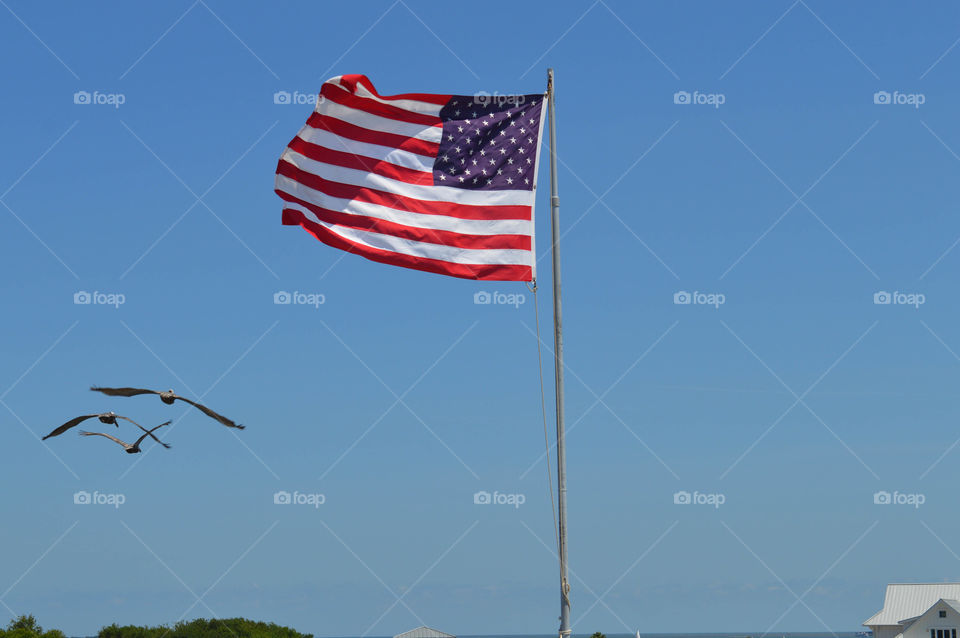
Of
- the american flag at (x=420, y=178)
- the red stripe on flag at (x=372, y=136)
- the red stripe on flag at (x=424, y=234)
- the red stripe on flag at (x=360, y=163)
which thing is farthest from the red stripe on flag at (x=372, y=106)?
the red stripe on flag at (x=424, y=234)

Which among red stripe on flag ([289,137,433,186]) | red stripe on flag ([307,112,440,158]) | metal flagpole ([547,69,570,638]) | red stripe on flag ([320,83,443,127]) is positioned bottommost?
metal flagpole ([547,69,570,638])

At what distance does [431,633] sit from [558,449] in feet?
233

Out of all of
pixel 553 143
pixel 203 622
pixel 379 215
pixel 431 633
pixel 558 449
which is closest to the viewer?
pixel 558 449

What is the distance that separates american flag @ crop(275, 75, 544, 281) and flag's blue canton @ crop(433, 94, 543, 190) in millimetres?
15

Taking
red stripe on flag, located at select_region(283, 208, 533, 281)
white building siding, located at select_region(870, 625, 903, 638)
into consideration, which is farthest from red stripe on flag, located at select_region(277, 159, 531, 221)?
white building siding, located at select_region(870, 625, 903, 638)

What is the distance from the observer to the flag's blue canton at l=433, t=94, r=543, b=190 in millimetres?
18984

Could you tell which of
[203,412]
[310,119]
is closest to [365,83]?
[310,119]

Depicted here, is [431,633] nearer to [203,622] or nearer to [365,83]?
[203,622]

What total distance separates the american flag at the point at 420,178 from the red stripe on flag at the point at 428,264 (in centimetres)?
1

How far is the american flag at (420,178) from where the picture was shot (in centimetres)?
1877

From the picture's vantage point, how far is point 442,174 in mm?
19281

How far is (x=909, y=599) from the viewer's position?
260ft

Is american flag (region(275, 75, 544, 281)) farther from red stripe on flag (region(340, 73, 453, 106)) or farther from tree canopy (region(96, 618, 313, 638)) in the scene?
tree canopy (region(96, 618, 313, 638))

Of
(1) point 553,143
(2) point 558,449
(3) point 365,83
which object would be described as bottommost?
(2) point 558,449
